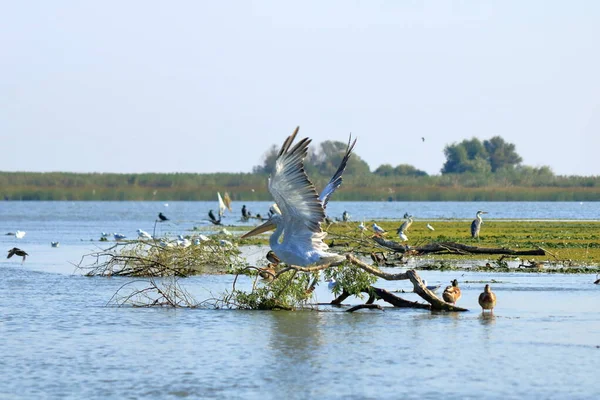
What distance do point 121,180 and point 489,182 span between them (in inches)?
1200

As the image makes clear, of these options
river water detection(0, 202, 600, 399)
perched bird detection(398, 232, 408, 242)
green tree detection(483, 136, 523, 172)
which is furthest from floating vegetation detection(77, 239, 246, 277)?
green tree detection(483, 136, 523, 172)

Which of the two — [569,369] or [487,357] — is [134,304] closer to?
[487,357]

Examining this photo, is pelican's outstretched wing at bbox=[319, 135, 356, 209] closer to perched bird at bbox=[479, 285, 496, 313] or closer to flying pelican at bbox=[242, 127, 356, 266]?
flying pelican at bbox=[242, 127, 356, 266]

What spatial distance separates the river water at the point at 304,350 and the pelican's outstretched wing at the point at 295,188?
1308mm

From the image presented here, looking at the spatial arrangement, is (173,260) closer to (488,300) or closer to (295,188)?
(488,300)

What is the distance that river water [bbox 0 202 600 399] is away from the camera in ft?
28.6

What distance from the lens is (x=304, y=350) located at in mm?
10492

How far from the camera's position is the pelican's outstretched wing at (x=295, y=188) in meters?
11.1

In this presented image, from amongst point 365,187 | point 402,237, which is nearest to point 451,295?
point 402,237

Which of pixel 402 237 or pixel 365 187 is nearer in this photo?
pixel 402 237

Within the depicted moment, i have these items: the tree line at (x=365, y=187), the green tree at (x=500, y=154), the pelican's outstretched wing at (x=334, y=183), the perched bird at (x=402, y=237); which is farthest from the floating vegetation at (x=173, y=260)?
the green tree at (x=500, y=154)

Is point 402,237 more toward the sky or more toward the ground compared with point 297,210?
more toward the ground

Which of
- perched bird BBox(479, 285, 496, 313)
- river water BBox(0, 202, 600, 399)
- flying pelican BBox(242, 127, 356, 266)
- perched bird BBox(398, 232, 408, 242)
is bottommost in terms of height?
river water BBox(0, 202, 600, 399)

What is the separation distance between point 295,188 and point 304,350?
1.86 meters
